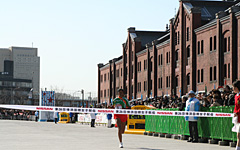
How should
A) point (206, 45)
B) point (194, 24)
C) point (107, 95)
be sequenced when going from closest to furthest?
point (206, 45) → point (194, 24) → point (107, 95)

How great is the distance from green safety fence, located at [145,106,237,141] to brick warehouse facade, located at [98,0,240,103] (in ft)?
76.6

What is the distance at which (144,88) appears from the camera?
75.9 meters

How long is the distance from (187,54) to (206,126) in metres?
40.2

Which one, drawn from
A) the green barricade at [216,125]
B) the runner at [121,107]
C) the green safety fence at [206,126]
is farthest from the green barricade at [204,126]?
the runner at [121,107]

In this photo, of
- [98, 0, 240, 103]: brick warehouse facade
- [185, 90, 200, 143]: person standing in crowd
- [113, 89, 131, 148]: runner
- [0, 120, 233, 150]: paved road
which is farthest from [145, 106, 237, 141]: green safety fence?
[98, 0, 240, 103]: brick warehouse facade

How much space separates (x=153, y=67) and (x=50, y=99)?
15458 mm

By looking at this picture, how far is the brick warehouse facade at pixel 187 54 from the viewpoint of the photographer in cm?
4969

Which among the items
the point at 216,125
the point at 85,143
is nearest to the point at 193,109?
the point at 216,125

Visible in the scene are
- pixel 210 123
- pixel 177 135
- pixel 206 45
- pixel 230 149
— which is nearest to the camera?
pixel 230 149

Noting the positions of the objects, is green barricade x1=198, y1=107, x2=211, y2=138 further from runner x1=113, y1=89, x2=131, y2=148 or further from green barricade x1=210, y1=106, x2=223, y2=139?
runner x1=113, y1=89, x2=131, y2=148

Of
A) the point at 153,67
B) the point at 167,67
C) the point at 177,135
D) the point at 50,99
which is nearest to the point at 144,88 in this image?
the point at 153,67

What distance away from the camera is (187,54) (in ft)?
197

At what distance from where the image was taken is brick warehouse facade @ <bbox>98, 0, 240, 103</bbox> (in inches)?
1956

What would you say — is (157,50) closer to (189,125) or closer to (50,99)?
(50,99)
